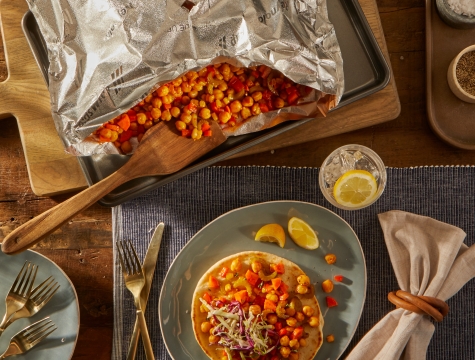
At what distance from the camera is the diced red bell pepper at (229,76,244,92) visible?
1.75 m

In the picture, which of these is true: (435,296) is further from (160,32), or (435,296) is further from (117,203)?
(160,32)

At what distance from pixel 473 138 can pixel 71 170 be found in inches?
60.4

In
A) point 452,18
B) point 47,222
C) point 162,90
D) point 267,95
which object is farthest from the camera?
point 452,18

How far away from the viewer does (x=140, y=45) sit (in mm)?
1570

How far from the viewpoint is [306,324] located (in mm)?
1880

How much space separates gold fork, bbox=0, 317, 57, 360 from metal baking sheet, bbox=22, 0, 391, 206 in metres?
0.50

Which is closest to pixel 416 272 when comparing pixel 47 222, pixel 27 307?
pixel 47 222

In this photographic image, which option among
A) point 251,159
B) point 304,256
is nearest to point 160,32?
point 251,159

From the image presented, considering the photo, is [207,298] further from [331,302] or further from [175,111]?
[175,111]

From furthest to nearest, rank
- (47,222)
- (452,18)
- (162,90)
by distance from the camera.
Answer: (452,18)
(162,90)
(47,222)

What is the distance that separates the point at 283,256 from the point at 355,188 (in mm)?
376

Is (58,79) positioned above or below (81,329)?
above

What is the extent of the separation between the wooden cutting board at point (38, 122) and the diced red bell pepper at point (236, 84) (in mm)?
245

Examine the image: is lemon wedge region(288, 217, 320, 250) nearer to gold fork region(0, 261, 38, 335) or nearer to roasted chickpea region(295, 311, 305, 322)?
roasted chickpea region(295, 311, 305, 322)
